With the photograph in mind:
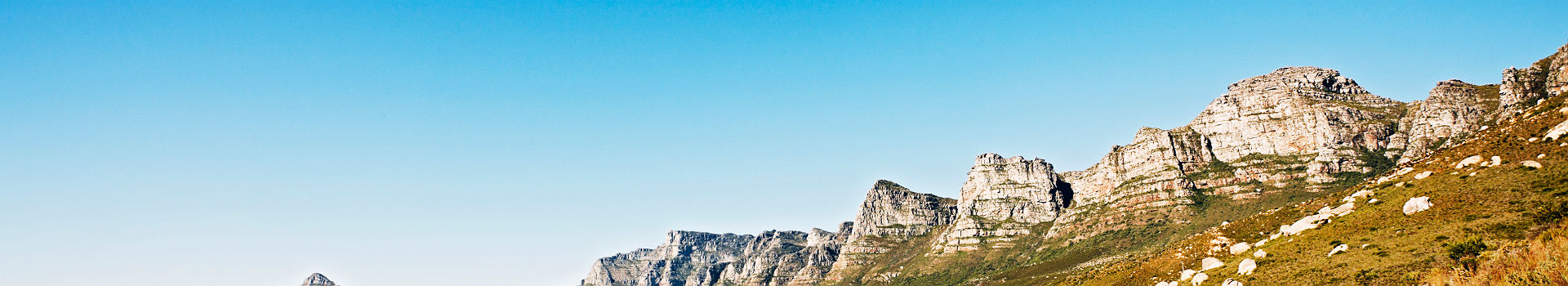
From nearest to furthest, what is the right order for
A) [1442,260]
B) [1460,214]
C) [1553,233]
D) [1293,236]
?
[1553,233] < [1442,260] < [1460,214] < [1293,236]

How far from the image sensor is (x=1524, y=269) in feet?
114

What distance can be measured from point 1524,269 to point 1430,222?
26.8 m

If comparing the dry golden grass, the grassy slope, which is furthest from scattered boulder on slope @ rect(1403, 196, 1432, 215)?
the dry golden grass

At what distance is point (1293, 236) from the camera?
67.2m

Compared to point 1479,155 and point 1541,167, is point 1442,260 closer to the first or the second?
point 1541,167

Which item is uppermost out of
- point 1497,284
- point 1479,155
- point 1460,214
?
point 1479,155

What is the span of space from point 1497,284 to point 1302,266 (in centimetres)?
2530

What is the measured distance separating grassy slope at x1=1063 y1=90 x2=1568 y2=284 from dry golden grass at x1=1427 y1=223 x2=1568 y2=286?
5248mm

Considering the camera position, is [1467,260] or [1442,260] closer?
[1467,260]

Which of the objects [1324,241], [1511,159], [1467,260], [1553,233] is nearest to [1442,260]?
[1467,260]

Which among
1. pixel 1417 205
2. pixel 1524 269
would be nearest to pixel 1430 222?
pixel 1417 205

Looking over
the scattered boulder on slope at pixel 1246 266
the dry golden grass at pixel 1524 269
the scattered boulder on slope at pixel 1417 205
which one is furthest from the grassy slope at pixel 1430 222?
the dry golden grass at pixel 1524 269

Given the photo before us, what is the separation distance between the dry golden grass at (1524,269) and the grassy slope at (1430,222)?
525 cm

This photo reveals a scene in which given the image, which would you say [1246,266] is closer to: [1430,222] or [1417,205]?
[1430,222]
